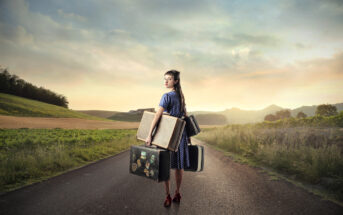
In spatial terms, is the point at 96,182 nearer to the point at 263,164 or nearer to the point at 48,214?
the point at 48,214

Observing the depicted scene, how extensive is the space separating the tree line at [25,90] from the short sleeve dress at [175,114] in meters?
105

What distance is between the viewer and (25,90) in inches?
3826

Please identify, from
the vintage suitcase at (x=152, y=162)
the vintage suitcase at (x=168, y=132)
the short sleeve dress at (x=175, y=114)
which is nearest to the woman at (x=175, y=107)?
the short sleeve dress at (x=175, y=114)

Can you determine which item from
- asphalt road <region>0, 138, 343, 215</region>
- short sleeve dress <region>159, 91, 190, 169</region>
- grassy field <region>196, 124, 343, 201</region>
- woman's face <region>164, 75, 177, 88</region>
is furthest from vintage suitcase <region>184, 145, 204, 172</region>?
grassy field <region>196, 124, 343, 201</region>

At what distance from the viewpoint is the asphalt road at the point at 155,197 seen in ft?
10.9

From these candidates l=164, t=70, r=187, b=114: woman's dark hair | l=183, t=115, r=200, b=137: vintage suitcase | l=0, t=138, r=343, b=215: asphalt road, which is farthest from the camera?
l=183, t=115, r=200, b=137: vintage suitcase

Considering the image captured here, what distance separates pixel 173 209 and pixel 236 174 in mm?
3400

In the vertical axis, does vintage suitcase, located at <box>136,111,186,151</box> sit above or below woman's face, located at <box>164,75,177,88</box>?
below

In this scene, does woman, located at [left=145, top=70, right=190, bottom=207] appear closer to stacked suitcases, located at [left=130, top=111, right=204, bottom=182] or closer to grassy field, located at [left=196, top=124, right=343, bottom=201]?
stacked suitcases, located at [left=130, top=111, right=204, bottom=182]

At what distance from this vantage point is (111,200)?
12.5ft

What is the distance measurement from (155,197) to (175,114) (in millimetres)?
1796

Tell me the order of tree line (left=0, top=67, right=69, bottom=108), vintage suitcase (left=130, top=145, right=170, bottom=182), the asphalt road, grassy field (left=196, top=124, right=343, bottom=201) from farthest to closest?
tree line (left=0, top=67, right=69, bottom=108), grassy field (left=196, top=124, right=343, bottom=201), the asphalt road, vintage suitcase (left=130, top=145, right=170, bottom=182)

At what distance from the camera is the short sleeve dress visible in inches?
139

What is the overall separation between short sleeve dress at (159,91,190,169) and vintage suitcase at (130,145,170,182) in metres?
0.43
